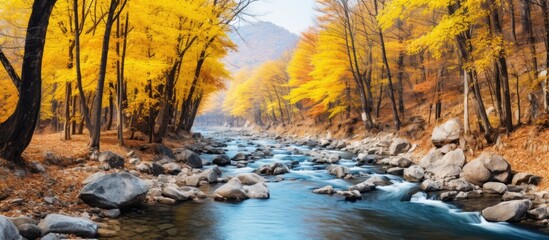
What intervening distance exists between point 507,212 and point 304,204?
4.70m

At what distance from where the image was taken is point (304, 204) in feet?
32.3

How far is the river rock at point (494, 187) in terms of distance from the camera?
10.1m

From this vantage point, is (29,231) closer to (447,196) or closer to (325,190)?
(325,190)

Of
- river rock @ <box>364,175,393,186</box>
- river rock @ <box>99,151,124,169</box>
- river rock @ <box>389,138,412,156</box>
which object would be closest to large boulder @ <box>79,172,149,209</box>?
river rock @ <box>99,151,124,169</box>

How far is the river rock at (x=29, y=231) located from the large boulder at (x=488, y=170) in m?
11.2

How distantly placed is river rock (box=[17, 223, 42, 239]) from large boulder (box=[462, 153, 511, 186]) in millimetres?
11241

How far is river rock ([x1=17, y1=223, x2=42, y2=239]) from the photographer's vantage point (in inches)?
218

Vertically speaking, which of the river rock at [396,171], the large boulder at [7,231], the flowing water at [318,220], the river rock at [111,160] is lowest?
the flowing water at [318,220]

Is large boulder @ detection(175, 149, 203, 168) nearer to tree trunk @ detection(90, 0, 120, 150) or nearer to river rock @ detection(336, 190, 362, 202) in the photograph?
tree trunk @ detection(90, 0, 120, 150)

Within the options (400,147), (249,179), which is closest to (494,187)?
(249,179)

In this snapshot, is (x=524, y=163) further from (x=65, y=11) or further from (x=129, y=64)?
(x=65, y=11)

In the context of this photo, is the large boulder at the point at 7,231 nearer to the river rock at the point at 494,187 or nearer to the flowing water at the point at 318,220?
the flowing water at the point at 318,220

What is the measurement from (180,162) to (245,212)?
23.9 ft

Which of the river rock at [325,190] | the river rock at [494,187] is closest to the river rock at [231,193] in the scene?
the river rock at [325,190]
